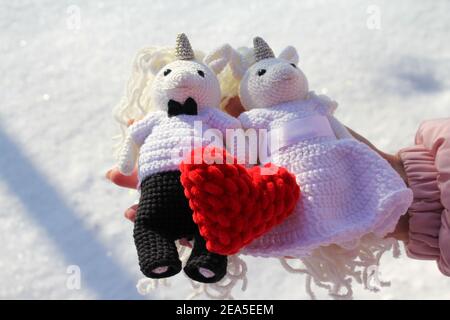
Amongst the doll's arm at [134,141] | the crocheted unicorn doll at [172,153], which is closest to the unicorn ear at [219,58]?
the crocheted unicorn doll at [172,153]

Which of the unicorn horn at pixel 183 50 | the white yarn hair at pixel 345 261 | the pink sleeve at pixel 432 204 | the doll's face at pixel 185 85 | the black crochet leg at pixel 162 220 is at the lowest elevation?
the white yarn hair at pixel 345 261

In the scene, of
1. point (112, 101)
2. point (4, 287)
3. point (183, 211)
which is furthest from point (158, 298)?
point (112, 101)

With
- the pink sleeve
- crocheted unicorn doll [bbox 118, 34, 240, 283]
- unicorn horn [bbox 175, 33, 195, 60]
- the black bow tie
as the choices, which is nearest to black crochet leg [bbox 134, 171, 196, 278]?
crocheted unicorn doll [bbox 118, 34, 240, 283]

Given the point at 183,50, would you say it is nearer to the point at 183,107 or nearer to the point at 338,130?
the point at 183,107

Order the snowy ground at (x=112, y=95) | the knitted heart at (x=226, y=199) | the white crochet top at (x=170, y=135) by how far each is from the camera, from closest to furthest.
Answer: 1. the knitted heart at (x=226, y=199)
2. the white crochet top at (x=170, y=135)
3. the snowy ground at (x=112, y=95)

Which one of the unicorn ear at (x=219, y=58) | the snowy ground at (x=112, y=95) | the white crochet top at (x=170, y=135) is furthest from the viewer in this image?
the snowy ground at (x=112, y=95)

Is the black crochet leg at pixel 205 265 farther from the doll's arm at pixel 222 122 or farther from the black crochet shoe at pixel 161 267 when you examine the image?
the doll's arm at pixel 222 122

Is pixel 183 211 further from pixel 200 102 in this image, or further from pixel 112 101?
pixel 112 101
